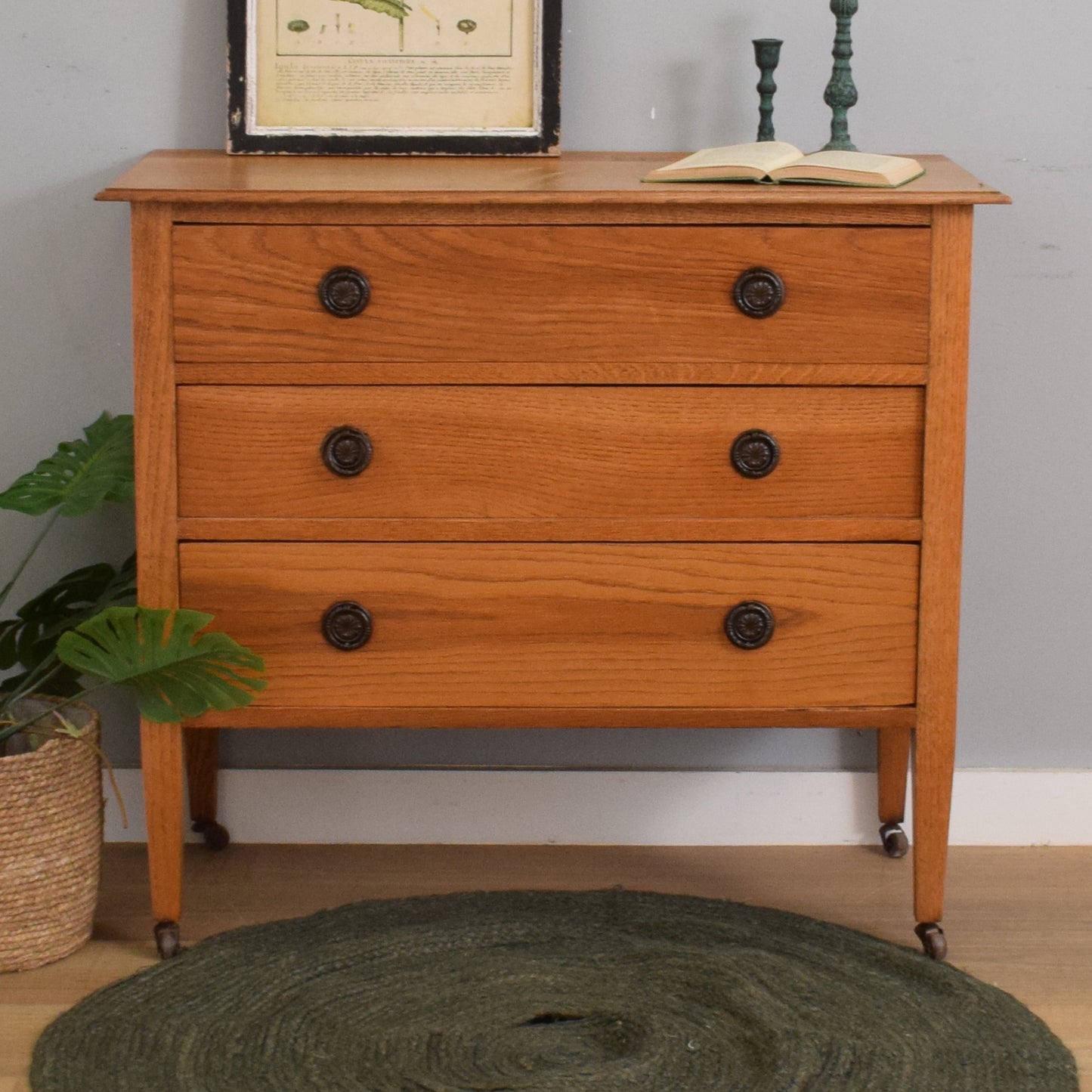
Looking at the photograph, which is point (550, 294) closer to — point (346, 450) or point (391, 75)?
point (346, 450)

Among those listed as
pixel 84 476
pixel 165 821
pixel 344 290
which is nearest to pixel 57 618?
pixel 84 476

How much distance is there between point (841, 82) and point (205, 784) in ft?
4.40

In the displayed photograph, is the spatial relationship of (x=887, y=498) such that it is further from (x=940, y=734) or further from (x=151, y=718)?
(x=151, y=718)

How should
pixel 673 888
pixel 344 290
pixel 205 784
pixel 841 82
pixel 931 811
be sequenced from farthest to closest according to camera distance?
pixel 205 784 → pixel 673 888 → pixel 841 82 → pixel 931 811 → pixel 344 290

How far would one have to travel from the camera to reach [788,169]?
1755 mm

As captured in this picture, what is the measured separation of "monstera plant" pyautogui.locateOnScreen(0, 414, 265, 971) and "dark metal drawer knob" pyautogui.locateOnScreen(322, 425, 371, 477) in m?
0.23

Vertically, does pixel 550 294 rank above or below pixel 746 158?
below

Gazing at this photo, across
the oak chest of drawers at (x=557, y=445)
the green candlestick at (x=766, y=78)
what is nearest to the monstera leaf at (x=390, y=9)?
the oak chest of drawers at (x=557, y=445)

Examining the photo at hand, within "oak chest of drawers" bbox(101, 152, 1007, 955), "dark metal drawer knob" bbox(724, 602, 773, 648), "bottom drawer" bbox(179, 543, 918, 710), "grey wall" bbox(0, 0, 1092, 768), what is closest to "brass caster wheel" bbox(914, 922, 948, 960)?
"oak chest of drawers" bbox(101, 152, 1007, 955)

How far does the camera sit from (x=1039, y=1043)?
1725 millimetres

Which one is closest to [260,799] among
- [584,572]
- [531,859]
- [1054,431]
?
[531,859]

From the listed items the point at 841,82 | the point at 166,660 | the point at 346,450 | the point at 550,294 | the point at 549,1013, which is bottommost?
the point at 549,1013

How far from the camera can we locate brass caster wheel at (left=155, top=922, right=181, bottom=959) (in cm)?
191

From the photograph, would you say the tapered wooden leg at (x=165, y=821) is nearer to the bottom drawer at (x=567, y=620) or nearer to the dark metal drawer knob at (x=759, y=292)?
the bottom drawer at (x=567, y=620)
